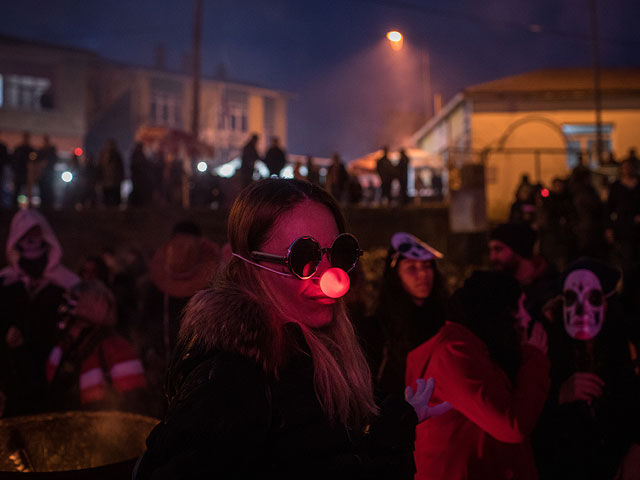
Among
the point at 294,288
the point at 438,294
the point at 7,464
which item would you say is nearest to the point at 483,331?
the point at 294,288

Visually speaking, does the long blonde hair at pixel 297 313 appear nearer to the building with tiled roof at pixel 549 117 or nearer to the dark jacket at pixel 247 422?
the dark jacket at pixel 247 422

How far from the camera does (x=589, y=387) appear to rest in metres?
2.88

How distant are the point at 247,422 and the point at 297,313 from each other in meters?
0.37

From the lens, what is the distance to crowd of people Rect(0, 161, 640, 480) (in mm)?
1286

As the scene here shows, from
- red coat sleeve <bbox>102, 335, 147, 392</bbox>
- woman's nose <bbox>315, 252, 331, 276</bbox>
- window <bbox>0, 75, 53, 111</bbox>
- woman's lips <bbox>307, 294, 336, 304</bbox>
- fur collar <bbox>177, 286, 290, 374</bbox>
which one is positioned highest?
window <bbox>0, 75, 53, 111</bbox>

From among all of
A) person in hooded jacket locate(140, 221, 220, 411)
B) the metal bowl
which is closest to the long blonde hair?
the metal bowl

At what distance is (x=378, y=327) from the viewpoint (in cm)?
388

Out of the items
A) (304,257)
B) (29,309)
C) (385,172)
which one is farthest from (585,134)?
(304,257)

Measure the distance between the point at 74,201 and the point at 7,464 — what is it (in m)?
13.6

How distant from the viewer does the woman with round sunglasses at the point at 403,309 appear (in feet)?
12.3

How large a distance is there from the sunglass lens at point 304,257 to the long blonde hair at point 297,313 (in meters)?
0.11

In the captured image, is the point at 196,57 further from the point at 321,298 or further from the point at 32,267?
the point at 321,298

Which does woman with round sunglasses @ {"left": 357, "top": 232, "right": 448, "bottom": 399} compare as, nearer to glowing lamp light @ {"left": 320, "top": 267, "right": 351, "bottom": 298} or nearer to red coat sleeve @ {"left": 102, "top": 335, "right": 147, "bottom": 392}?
red coat sleeve @ {"left": 102, "top": 335, "right": 147, "bottom": 392}

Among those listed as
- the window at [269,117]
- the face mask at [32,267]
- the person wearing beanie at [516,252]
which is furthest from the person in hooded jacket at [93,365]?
the window at [269,117]
